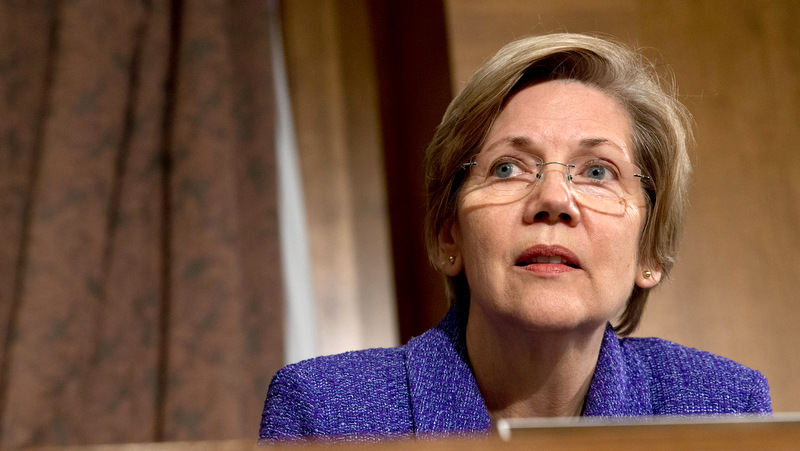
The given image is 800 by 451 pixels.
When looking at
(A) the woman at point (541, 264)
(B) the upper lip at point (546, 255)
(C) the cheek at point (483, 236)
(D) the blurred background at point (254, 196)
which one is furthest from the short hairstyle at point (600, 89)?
(D) the blurred background at point (254, 196)

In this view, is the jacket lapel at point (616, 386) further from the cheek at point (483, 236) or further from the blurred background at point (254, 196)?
the blurred background at point (254, 196)

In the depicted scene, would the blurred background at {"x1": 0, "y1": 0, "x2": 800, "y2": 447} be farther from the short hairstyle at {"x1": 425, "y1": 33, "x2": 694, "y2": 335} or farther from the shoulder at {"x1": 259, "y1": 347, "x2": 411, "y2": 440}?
the shoulder at {"x1": 259, "y1": 347, "x2": 411, "y2": 440}

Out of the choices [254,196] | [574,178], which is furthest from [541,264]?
[254,196]

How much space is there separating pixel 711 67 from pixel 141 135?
186cm

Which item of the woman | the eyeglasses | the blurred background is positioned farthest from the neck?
the blurred background

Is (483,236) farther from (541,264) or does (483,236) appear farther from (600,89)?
(600,89)

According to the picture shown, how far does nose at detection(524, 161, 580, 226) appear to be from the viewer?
124 cm

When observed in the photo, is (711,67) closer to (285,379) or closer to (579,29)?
(579,29)

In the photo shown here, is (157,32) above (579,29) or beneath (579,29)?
above

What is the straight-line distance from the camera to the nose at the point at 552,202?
1241mm

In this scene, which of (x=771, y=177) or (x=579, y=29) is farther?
(x=771, y=177)

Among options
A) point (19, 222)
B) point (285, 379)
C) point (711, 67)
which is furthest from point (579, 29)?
point (19, 222)

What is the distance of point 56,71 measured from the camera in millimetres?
2668

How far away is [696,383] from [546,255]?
0.43 metres
